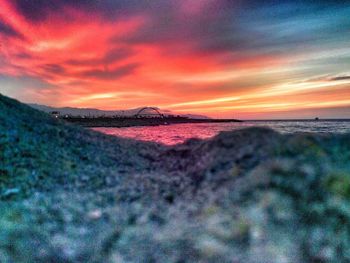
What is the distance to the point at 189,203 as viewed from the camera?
3383 millimetres

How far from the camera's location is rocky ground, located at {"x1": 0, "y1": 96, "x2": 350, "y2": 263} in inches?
112

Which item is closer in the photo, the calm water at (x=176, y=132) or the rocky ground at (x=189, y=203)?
the rocky ground at (x=189, y=203)

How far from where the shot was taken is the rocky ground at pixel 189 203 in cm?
285

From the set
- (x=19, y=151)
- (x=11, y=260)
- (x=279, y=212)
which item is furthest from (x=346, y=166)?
(x=19, y=151)

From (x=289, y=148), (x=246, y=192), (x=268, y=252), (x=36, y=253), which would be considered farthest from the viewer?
(x=289, y=148)

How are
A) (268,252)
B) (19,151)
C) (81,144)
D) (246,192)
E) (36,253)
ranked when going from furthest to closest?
(81,144)
(19,151)
(246,192)
(36,253)
(268,252)

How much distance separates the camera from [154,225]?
3160mm

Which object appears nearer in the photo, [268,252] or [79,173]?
[268,252]

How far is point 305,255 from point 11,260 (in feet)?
9.26

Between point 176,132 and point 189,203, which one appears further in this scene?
point 176,132

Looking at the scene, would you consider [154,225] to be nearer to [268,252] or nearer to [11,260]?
[268,252]

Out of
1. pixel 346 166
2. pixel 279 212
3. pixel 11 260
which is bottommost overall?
pixel 11 260

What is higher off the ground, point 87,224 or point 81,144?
point 81,144

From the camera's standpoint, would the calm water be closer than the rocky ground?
No
